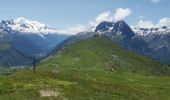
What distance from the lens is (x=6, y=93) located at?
6594 centimetres

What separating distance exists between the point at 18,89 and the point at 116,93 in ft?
59.5

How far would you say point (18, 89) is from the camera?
68.8 metres

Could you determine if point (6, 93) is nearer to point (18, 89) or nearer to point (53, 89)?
point (18, 89)

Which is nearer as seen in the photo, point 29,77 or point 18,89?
point 18,89

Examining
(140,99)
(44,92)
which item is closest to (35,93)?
(44,92)

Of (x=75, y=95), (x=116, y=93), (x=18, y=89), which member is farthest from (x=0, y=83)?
(x=116, y=93)

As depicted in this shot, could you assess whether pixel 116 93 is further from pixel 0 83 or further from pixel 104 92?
pixel 0 83

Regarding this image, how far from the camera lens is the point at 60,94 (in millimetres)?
66312

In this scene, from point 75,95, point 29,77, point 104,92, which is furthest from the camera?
point 29,77

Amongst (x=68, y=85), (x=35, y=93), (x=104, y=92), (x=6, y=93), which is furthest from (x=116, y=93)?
(x=6, y=93)

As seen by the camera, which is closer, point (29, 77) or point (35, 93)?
point (35, 93)

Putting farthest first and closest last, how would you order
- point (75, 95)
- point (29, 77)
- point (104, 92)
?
point (29, 77) < point (104, 92) < point (75, 95)

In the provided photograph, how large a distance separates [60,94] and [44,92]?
2911mm

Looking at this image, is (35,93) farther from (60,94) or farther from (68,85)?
(68,85)
